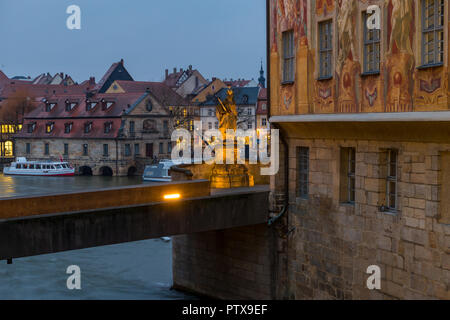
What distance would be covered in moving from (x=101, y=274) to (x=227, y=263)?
7815mm

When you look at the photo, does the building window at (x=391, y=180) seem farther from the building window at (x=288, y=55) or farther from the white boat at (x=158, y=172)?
the white boat at (x=158, y=172)

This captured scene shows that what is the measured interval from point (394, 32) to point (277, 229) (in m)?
6.81

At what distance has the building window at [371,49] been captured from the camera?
15203 millimetres

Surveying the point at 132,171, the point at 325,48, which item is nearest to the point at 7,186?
the point at 132,171

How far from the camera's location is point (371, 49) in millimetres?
15438

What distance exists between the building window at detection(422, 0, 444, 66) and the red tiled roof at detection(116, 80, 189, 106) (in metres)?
71.5

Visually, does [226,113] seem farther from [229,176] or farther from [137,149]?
[137,149]

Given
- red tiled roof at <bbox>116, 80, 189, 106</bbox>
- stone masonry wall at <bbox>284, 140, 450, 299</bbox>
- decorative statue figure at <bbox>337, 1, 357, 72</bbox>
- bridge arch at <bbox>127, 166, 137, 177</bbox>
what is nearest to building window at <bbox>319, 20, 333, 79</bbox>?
decorative statue figure at <bbox>337, 1, 357, 72</bbox>

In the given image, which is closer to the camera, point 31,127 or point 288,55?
point 288,55

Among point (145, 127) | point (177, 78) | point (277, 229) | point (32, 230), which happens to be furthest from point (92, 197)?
point (177, 78)

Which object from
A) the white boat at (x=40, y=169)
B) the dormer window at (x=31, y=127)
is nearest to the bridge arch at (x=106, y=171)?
the white boat at (x=40, y=169)

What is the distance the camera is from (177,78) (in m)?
117

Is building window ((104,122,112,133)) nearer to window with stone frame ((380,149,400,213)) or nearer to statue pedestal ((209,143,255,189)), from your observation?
statue pedestal ((209,143,255,189))

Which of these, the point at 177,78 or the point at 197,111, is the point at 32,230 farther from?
the point at 177,78
